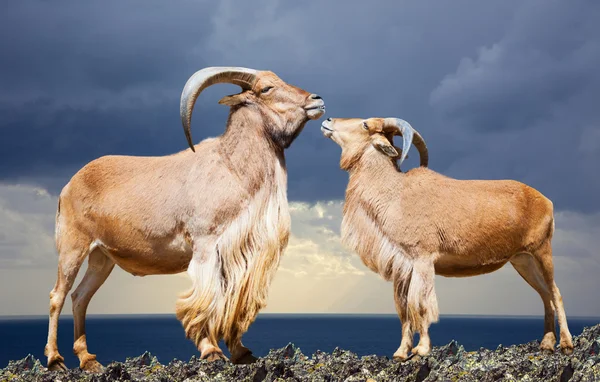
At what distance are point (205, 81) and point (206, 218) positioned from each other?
1.78m

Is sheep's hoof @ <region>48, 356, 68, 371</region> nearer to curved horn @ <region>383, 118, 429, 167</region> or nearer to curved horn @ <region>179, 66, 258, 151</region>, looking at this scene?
curved horn @ <region>179, 66, 258, 151</region>

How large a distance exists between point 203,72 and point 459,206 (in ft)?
14.2

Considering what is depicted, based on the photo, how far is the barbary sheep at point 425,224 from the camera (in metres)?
9.94

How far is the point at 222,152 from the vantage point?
9.05 metres

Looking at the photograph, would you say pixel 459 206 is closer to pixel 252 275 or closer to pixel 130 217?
pixel 252 275

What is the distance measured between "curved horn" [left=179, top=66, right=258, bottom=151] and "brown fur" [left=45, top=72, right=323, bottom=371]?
0.51 ft

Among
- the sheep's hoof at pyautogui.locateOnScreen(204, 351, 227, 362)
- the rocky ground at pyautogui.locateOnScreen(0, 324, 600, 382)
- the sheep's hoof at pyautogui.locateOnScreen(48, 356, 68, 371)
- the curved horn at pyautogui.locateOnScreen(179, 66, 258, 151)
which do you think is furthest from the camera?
A: the sheep's hoof at pyautogui.locateOnScreen(48, 356, 68, 371)

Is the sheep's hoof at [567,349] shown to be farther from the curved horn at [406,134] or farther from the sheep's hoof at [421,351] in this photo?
the curved horn at [406,134]

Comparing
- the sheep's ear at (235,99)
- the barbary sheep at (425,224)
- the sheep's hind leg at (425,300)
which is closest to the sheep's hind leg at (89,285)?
the sheep's ear at (235,99)

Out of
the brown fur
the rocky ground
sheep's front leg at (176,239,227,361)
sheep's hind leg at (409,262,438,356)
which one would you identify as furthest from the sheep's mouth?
the rocky ground

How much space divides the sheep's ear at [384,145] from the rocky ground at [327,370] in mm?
3145

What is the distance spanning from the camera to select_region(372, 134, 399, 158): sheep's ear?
1053 cm

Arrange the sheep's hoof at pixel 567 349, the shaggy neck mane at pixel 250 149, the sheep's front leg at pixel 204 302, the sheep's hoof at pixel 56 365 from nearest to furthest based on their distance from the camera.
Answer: the sheep's front leg at pixel 204 302
the shaggy neck mane at pixel 250 149
the sheep's hoof at pixel 56 365
the sheep's hoof at pixel 567 349

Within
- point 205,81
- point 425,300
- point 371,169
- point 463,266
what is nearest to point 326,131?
point 371,169
